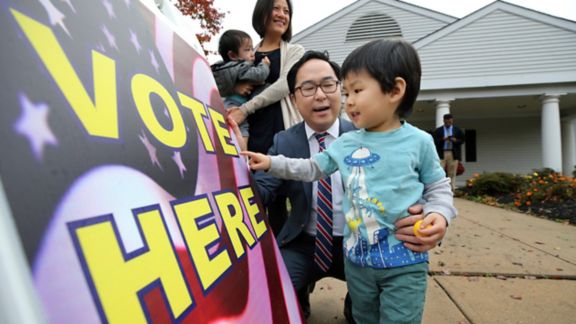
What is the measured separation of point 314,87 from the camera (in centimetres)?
173

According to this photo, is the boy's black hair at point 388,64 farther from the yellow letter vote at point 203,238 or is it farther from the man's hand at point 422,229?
the yellow letter vote at point 203,238

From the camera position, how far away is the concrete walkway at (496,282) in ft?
6.64

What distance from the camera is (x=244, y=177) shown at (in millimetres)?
1407

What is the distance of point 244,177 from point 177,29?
2.00ft

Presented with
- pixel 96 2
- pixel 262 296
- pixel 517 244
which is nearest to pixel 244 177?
pixel 262 296

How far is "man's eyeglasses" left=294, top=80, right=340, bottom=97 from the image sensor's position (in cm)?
173

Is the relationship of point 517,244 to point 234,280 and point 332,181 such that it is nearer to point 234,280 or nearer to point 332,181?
point 332,181

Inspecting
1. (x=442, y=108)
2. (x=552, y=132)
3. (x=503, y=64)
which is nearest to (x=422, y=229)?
(x=442, y=108)

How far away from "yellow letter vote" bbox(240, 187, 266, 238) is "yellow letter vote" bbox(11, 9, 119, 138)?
661mm

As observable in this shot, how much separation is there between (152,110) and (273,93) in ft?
4.34

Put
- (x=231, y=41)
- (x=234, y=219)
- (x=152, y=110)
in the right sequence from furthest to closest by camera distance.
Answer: (x=231, y=41), (x=234, y=219), (x=152, y=110)

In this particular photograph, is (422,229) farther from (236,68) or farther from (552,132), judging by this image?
(552,132)

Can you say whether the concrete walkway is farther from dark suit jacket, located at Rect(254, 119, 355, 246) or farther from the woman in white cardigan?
the woman in white cardigan

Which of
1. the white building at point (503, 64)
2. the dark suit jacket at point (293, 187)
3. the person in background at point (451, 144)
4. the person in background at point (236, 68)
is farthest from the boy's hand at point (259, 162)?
the white building at point (503, 64)
